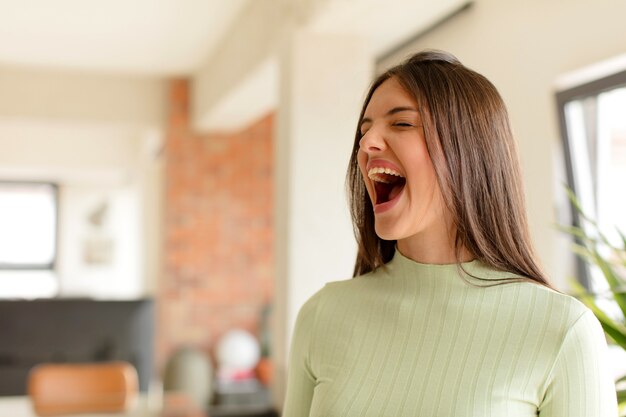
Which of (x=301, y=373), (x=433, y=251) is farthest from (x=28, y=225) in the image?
(x=433, y=251)

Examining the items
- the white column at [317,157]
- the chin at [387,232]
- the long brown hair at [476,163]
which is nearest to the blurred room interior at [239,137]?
the white column at [317,157]

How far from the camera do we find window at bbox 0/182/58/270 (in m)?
12.9

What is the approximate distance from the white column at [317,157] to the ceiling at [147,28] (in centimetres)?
16

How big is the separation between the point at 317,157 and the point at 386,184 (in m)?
2.83

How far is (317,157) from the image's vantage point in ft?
13.6

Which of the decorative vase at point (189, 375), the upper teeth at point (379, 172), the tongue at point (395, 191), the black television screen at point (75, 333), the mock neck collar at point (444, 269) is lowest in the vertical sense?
the decorative vase at point (189, 375)

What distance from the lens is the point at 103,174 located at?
1207cm

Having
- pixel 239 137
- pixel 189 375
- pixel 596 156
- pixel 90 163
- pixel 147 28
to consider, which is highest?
pixel 147 28

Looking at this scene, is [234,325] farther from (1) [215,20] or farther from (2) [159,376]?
(1) [215,20]

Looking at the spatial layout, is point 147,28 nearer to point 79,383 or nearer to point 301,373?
point 79,383

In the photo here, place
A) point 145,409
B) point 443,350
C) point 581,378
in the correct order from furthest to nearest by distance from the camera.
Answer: point 145,409 → point 443,350 → point 581,378

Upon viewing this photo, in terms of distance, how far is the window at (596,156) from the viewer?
3.62 m

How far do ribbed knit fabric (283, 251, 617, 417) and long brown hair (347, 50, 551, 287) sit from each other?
48mm

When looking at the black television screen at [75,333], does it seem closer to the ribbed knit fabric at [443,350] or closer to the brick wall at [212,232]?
the brick wall at [212,232]
